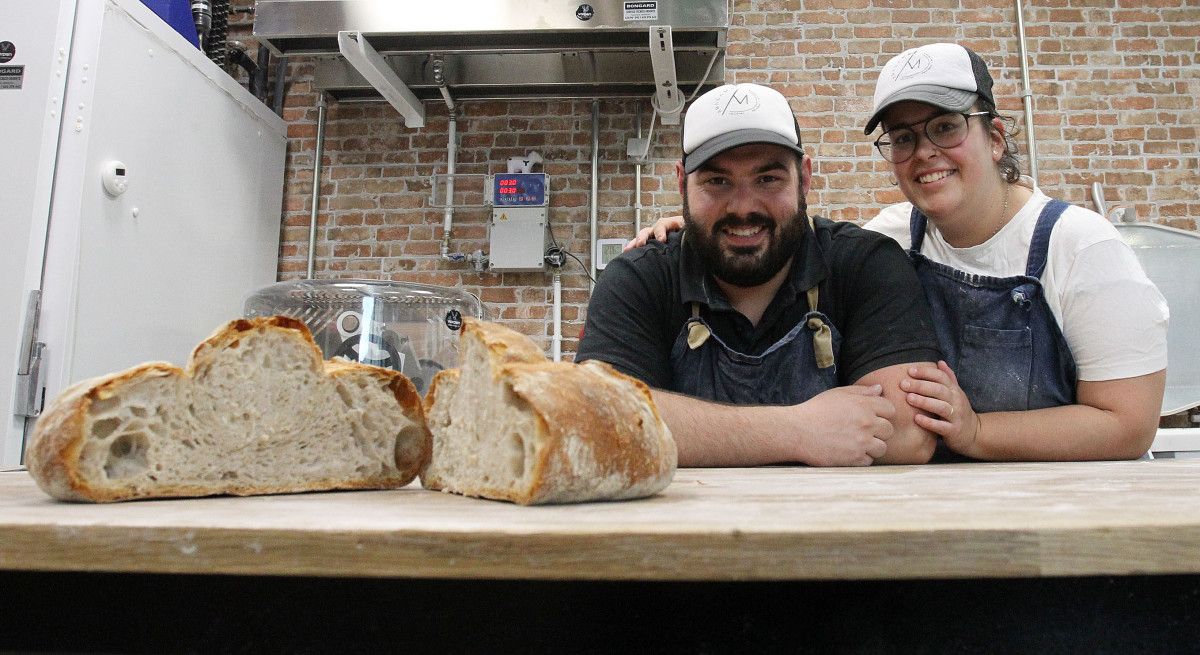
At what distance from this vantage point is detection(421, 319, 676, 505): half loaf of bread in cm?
77

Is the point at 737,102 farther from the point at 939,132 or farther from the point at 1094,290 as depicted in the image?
the point at 1094,290

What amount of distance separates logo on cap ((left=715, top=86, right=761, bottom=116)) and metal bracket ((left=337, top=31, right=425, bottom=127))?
5.81 feet

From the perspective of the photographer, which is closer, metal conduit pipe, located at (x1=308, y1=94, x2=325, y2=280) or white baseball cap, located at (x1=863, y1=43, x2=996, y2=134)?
white baseball cap, located at (x1=863, y1=43, x2=996, y2=134)

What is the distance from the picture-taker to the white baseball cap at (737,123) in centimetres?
170

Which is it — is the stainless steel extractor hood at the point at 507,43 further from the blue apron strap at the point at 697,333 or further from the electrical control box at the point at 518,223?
the blue apron strap at the point at 697,333

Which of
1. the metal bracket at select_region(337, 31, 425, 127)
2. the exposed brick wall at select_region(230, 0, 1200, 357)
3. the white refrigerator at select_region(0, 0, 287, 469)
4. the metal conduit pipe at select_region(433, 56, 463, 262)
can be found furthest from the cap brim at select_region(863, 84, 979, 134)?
the white refrigerator at select_region(0, 0, 287, 469)

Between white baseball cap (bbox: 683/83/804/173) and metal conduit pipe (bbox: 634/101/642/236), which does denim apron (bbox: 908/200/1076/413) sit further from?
metal conduit pipe (bbox: 634/101/642/236)

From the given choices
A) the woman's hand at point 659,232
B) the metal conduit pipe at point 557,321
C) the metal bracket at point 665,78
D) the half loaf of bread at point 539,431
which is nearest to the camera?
the half loaf of bread at point 539,431

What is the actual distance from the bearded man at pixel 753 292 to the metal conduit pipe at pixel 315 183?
2254mm

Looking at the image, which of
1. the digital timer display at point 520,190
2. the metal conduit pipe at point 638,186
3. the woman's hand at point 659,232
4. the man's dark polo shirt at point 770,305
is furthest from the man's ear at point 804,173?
the digital timer display at point 520,190

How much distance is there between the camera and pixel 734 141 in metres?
1.70

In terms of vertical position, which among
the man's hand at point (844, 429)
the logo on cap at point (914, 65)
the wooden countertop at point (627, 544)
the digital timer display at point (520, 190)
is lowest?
the wooden countertop at point (627, 544)

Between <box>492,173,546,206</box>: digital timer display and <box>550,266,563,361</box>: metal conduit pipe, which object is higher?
<box>492,173,546,206</box>: digital timer display

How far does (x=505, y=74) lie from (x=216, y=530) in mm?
3129
